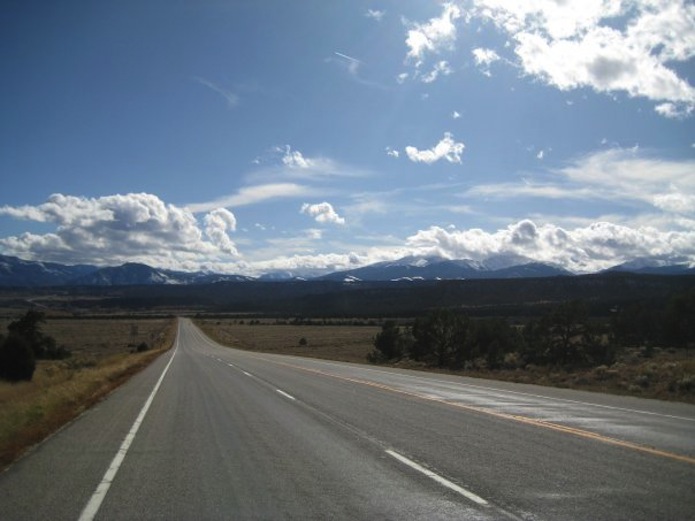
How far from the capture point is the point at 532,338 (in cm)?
5272

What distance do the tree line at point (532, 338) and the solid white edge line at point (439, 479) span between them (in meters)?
36.8

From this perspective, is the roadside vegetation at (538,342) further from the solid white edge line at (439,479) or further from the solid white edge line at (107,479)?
the solid white edge line at (439,479)

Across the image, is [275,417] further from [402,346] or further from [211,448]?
[402,346]

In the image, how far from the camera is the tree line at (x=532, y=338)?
48.8 meters

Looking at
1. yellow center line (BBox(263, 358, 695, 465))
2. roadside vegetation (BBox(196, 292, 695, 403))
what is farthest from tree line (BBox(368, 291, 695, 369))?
yellow center line (BBox(263, 358, 695, 465))

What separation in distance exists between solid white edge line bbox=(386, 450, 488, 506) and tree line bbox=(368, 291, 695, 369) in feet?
121

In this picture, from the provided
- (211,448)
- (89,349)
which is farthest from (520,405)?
(89,349)

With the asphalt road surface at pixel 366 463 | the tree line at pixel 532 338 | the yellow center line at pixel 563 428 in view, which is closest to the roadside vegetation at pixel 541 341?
the tree line at pixel 532 338

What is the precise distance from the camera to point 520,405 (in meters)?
15.3

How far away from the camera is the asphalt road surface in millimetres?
6508

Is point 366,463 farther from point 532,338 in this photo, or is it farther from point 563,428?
point 532,338

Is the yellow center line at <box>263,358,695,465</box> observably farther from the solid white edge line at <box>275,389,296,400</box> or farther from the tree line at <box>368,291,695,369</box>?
the tree line at <box>368,291,695,369</box>

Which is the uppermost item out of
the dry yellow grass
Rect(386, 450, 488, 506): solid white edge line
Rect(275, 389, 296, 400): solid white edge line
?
Rect(386, 450, 488, 506): solid white edge line

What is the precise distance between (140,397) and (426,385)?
31.0 ft
